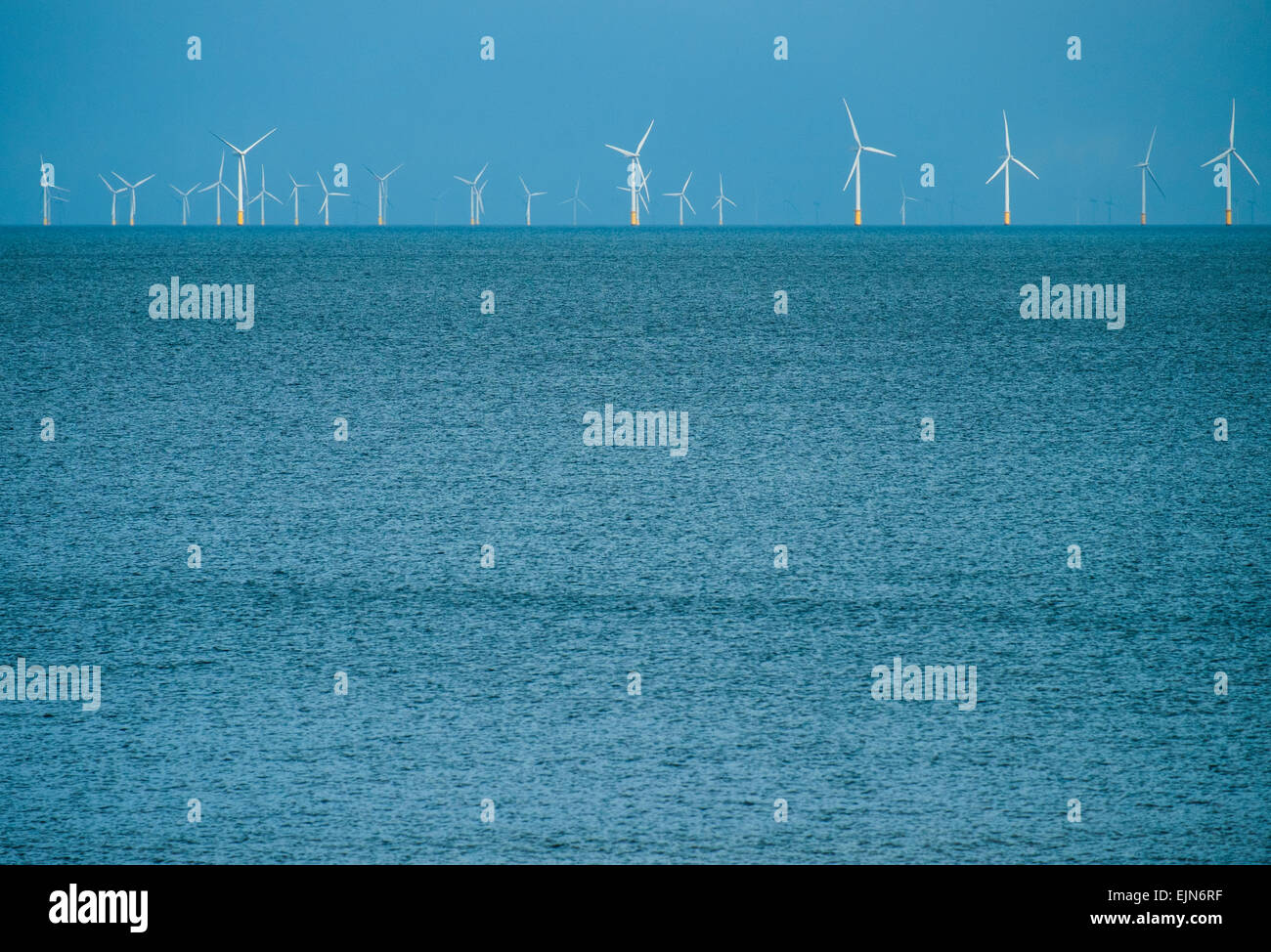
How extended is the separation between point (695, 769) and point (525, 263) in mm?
44230

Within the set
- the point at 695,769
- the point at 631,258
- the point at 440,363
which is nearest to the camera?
the point at 695,769

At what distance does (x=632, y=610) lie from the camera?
321 inches

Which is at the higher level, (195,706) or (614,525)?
(614,525)

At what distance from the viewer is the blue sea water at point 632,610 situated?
5.43m

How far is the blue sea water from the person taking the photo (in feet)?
17.8

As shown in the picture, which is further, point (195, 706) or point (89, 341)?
point (89, 341)

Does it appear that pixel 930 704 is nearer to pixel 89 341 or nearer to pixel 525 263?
pixel 89 341

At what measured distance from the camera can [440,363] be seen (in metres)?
18.3

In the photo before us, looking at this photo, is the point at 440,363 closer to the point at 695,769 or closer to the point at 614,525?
the point at 614,525

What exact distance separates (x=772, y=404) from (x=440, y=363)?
205 inches

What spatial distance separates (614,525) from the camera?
398 inches
